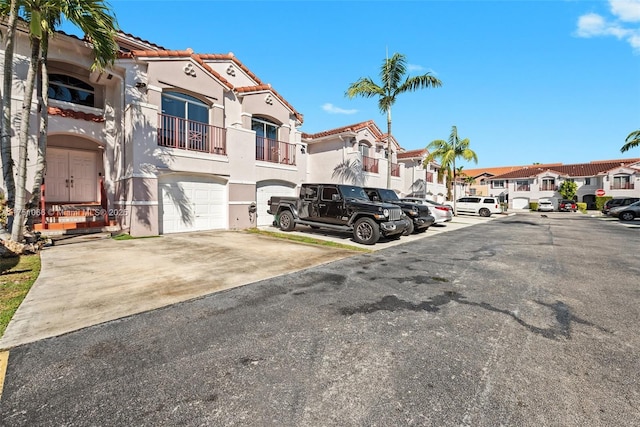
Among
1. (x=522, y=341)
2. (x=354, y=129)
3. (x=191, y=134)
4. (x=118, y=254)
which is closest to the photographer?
(x=522, y=341)

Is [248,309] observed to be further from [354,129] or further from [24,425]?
[354,129]

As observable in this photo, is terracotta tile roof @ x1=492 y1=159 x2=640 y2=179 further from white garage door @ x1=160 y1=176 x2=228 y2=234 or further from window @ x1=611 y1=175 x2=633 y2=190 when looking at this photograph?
white garage door @ x1=160 y1=176 x2=228 y2=234

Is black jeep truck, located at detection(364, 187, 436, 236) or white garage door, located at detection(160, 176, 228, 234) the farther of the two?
black jeep truck, located at detection(364, 187, 436, 236)

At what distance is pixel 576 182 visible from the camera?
44.9 m

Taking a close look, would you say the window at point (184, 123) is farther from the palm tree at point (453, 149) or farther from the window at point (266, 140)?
the palm tree at point (453, 149)

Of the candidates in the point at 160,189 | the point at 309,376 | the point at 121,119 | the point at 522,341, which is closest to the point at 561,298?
the point at 522,341

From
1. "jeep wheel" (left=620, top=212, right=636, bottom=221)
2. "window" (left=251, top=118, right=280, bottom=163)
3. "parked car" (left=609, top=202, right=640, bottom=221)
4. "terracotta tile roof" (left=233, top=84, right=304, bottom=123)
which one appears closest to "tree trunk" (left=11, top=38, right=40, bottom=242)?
"terracotta tile roof" (left=233, top=84, right=304, bottom=123)

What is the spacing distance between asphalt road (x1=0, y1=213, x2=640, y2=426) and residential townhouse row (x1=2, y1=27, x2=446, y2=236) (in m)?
8.31

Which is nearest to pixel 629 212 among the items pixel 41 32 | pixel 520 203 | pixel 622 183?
pixel 622 183

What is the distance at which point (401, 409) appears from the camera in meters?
2.33

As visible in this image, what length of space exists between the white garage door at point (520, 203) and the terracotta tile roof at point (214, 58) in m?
45.5

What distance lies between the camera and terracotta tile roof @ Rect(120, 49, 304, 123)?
11117mm

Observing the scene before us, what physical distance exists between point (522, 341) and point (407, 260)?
4456mm

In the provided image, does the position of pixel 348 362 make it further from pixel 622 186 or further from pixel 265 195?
pixel 622 186
